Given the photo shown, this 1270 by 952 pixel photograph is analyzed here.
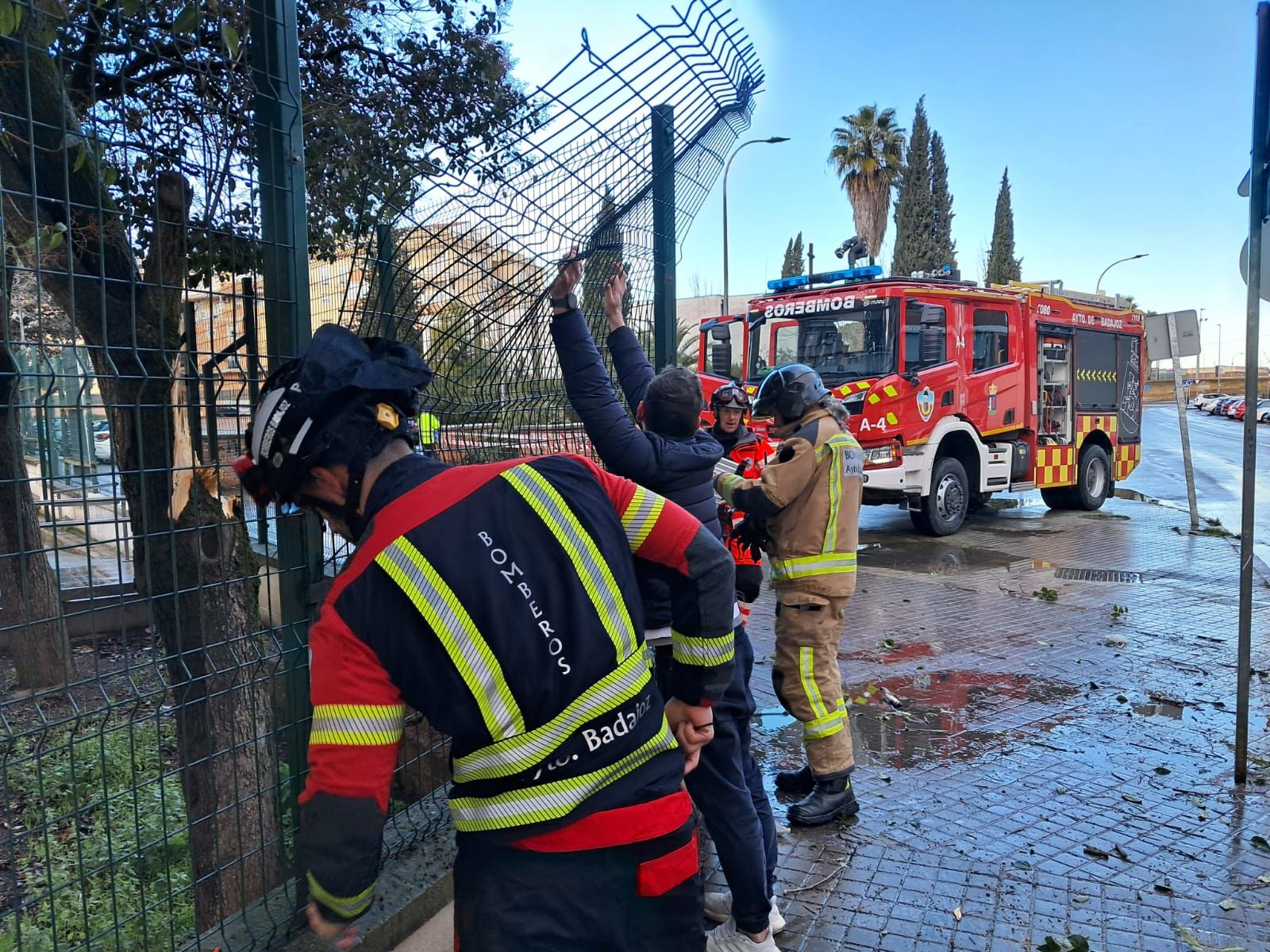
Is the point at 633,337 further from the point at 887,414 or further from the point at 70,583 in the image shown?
the point at 887,414

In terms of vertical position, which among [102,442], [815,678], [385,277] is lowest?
[815,678]

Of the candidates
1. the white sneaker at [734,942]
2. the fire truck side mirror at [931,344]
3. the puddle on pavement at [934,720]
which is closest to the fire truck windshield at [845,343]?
the fire truck side mirror at [931,344]

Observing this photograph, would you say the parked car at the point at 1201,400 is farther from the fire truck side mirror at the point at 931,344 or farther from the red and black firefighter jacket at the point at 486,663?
the red and black firefighter jacket at the point at 486,663

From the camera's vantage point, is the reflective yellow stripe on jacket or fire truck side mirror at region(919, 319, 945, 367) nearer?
the reflective yellow stripe on jacket

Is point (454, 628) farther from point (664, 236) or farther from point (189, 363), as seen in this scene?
point (664, 236)

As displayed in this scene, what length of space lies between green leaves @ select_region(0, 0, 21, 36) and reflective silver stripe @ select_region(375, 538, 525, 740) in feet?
4.07

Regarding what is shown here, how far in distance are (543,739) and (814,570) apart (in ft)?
7.71

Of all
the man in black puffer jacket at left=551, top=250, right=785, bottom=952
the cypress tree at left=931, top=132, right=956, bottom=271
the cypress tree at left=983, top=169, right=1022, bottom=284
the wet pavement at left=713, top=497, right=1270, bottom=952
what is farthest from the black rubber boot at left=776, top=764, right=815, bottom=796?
the cypress tree at left=983, top=169, right=1022, bottom=284

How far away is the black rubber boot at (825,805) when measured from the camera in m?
3.82

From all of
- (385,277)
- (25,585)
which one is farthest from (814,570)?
(25,585)

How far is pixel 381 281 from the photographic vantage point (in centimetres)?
281

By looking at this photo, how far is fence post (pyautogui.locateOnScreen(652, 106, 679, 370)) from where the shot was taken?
3582 mm

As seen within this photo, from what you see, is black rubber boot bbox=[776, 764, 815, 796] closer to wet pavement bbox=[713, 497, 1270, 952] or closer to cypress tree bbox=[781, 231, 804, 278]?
wet pavement bbox=[713, 497, 1270, 952]

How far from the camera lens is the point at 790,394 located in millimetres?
3943
